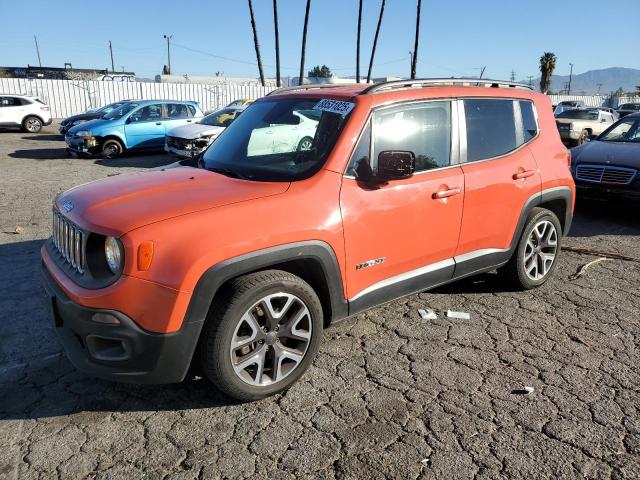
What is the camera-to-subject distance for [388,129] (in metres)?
3.45

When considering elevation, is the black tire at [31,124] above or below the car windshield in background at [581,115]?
below

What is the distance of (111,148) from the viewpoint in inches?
548

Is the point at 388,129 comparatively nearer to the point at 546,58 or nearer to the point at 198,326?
the point at 198,326

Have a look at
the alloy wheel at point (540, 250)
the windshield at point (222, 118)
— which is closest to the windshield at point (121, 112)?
the windshield at point (222, 118)

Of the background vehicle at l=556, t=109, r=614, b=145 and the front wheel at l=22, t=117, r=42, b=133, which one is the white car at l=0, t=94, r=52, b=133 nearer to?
the front wheel at l=22, t=117, r=42, b=133

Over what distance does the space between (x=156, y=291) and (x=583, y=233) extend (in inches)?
243

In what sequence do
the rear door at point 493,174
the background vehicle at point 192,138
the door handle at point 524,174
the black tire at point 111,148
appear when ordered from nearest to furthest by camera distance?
the rear door at point 493,174
the door handle at point 524,174
the background vehicle at point 192,138
the black tire at point 111,148

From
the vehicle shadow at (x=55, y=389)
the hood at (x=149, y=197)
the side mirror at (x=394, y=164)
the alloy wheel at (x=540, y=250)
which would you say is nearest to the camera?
the hood at (x=149, y=197)

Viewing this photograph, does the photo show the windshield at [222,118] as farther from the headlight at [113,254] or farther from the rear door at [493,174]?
the headlight at [113,254]

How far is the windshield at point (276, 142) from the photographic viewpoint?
10.8ft

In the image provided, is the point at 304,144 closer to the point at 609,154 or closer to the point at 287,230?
the point at 287,230

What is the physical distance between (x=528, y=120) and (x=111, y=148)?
12253 mm

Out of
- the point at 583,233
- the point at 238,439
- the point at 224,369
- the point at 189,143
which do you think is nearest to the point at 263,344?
the point at 224,369

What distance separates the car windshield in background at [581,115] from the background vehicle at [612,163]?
12.4 m
